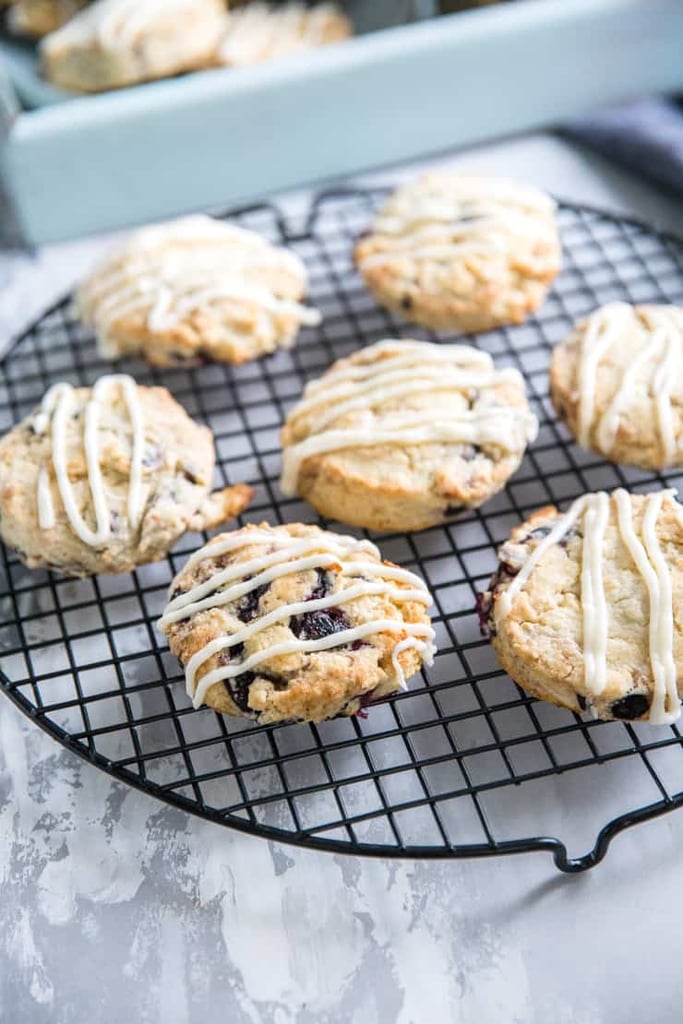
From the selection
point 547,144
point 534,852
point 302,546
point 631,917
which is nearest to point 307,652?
point 302,546

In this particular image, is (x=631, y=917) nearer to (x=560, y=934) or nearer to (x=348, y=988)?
(x=560, y=934)

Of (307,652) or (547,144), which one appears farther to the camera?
(547,144)

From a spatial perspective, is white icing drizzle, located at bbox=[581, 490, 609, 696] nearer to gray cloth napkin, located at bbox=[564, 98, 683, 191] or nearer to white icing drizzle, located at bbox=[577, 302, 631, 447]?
white icing drizzle, located at bbox=[577, 302, 631, 447]

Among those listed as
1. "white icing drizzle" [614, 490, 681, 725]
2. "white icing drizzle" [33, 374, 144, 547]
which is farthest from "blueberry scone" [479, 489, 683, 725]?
"white icing drizzle" [33, 374, 144, 547]

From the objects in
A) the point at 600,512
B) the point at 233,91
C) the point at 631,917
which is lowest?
the point at 631,917

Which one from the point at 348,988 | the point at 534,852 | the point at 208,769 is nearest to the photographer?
→ the point at 348,988

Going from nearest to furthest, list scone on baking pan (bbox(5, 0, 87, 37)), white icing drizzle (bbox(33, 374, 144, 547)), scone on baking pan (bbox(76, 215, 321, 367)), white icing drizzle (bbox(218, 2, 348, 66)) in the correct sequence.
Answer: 1. white icing drizzle (bbox(33, 374, 144, 547))
2. scone on baking pan (bbox(76, 215, 321, 367))
3. white icing drizzle (bbox(218, 2, 348, 66))
4. scone on baking pan (bbox(5, 0, 87, 37))

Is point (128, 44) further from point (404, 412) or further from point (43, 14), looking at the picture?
point (404, 412)

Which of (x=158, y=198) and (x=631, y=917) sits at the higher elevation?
(x=158, y=198)
